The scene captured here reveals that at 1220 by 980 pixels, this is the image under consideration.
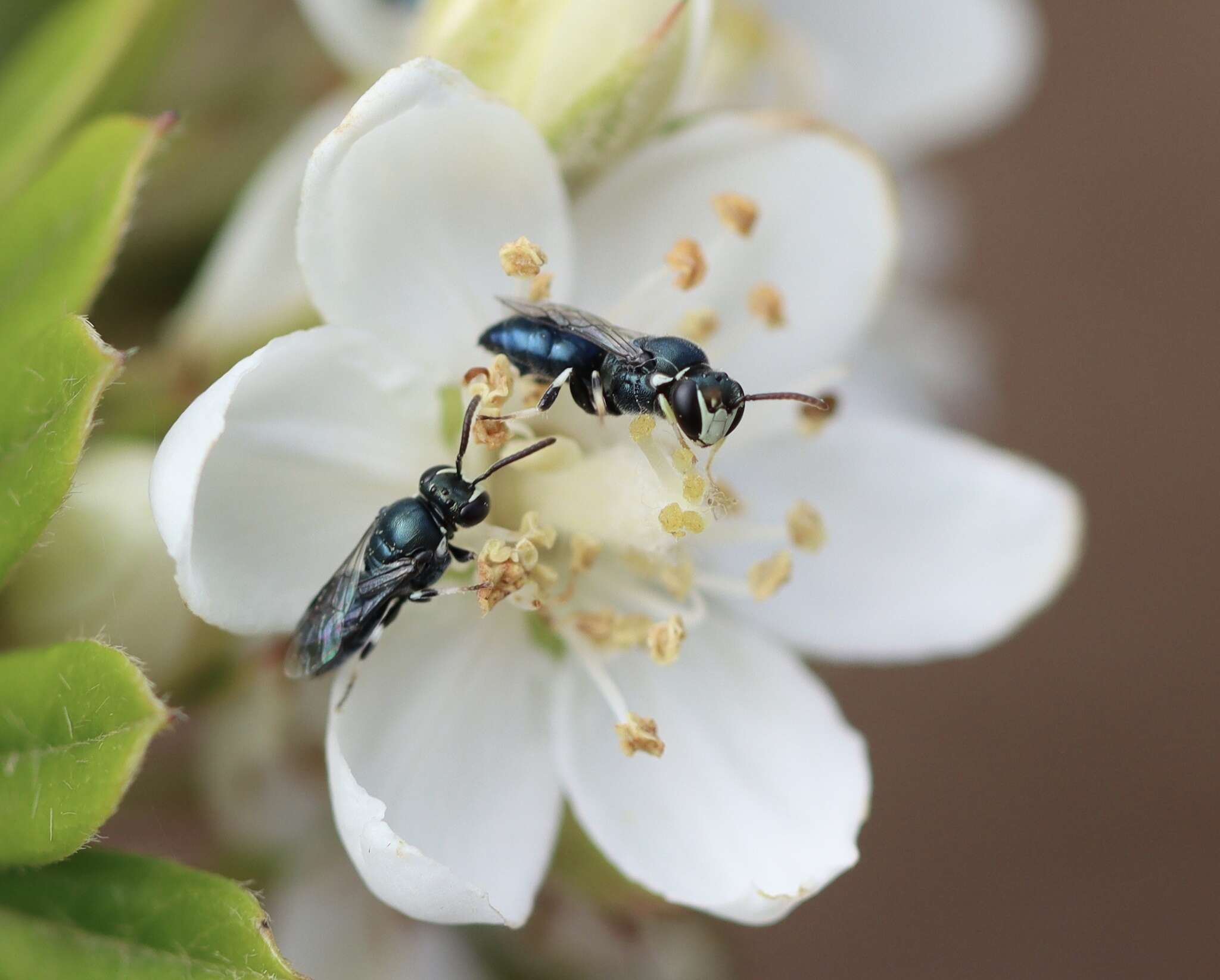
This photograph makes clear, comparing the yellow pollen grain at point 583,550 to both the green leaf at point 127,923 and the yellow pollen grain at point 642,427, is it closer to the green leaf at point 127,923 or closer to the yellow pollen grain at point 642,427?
the yellow pollen grain at point 642,427

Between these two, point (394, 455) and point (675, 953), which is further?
point (675, 953)

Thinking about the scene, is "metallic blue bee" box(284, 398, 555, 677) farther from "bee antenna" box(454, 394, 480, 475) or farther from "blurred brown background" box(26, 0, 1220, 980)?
"blurred brown background" box(26, 0, 1220, 980)

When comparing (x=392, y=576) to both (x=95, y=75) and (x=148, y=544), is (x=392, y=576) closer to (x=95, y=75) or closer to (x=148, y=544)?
(x=148, y=544)

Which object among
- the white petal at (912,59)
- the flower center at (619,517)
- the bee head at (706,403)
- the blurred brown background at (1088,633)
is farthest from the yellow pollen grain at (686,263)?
the blurred brown background at (1088,633)

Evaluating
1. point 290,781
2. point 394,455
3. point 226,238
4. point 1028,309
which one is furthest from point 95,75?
point 1028,309

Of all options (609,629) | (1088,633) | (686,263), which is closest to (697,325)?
(686,263)

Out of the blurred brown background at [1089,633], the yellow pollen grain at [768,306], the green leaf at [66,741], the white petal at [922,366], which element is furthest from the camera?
the blurred brown background at [1089,633]

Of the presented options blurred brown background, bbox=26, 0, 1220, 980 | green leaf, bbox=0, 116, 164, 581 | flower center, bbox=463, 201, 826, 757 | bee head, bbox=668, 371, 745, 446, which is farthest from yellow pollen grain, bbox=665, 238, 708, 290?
blurred brown background, bbox=26, 0, 1220, 980
